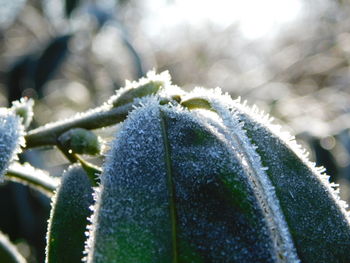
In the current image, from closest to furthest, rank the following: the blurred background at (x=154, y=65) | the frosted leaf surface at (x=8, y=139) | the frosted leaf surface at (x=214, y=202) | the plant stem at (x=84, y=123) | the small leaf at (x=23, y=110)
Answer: the frosted leaf surface at (x=214, y=202) → the frosted leaf surface at (x=8, y=139) → the plant stem at (x=84, y=123) → the small leaf at (x=23, y=110) → the blurred background at (x=154, y=65)

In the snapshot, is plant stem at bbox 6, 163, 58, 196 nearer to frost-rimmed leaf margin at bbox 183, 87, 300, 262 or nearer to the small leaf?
the small leaf

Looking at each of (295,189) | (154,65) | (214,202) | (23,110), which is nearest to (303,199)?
(295,189)

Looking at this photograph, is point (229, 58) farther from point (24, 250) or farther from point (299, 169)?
point (299, 169)

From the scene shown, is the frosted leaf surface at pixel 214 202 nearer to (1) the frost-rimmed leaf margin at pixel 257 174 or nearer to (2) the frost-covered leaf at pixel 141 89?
(1) the frost-rimmed leaf margin at pixel 257 174

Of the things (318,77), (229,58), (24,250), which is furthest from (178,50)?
(24,250)

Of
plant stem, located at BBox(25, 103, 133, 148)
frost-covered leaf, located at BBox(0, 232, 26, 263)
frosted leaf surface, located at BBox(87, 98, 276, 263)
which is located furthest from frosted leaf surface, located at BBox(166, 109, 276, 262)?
frost-covered leaf, located at BBox(0, 232, 26, 263)

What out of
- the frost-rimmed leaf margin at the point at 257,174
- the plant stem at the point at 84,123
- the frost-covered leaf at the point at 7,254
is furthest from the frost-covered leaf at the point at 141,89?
the frost-covered leaf at the point at 7,254
